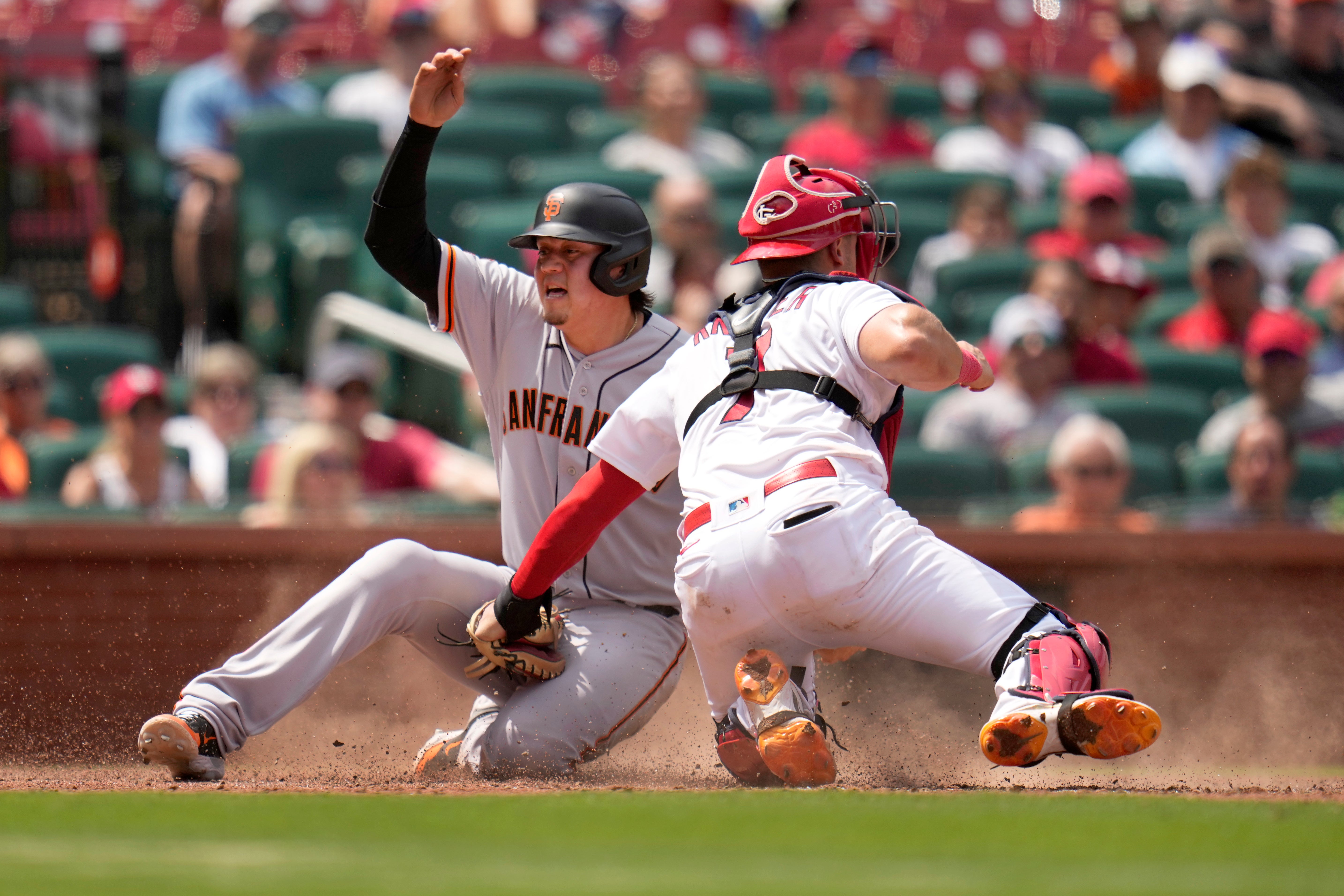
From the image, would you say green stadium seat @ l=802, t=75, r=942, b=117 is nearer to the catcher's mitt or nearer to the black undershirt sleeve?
the black undershirt sleeve

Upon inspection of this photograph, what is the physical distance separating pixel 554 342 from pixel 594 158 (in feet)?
13.9

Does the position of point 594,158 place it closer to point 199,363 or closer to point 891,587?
point 199,363

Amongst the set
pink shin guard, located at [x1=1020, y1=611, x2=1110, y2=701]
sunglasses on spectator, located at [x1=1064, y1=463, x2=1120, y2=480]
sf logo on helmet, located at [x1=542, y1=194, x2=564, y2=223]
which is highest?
sf logo on helmet, located at [x1=542, y1=194, x2=564, y2=223]

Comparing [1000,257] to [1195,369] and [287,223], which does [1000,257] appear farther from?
[287,223]

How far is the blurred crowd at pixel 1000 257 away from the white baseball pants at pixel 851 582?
1.75 meters

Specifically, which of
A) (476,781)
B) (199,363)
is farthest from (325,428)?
(476,781)

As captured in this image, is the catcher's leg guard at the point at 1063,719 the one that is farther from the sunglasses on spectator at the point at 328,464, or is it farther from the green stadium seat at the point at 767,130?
the green stadium seat at the point at 767,130

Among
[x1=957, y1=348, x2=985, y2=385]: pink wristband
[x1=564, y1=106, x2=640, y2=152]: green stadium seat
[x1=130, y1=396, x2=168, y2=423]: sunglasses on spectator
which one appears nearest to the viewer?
[x1=957, y1=348, x2=985, y2=385]: pink wristband

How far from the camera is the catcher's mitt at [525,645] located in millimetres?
4211

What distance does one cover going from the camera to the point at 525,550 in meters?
4.56

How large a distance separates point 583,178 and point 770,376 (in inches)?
166

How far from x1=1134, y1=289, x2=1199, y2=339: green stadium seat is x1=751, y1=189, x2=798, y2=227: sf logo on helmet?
430 cm

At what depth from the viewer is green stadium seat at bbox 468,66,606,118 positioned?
9.30m

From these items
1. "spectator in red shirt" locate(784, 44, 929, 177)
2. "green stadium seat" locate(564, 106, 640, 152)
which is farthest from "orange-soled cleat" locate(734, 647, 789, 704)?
"green stadium seat" locate(564, 106, 640, 152)
